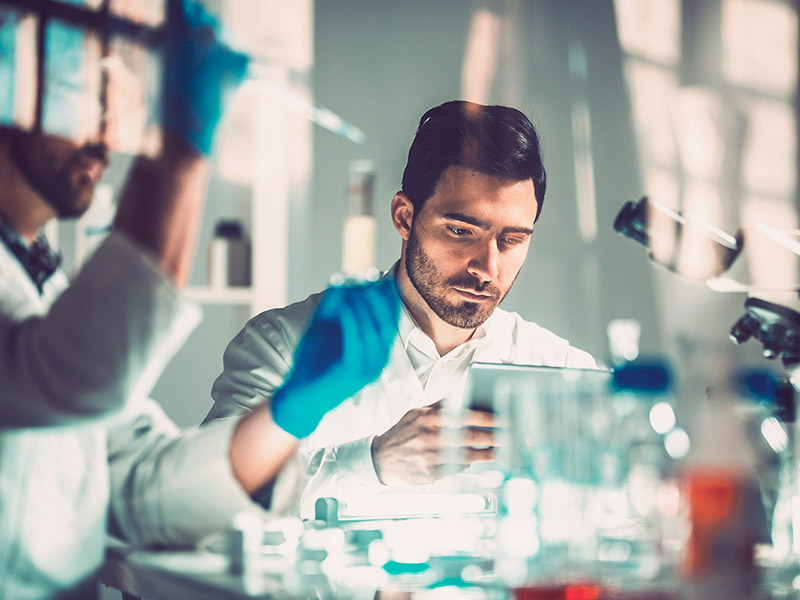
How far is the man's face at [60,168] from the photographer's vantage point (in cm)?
121

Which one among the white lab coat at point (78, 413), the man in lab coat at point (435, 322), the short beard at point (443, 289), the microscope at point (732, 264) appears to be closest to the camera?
the white lab coat at point (78, 413)

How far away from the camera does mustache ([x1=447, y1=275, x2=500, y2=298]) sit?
4.94ft

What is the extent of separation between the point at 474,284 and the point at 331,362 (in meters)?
0.37

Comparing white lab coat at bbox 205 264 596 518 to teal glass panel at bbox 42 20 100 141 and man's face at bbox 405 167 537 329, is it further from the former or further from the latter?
teal glass panel at bbox 42 20 100 141

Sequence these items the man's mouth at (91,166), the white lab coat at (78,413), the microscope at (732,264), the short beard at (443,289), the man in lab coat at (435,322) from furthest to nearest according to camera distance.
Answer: the microscope at (732,264) → the short beard at (443,289) → the man in lab coat at (435,322) → the man's mouth at (91,166) → the white lab coat at (78,413)

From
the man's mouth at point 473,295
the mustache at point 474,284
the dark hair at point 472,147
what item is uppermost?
the dark hair at point 472,147

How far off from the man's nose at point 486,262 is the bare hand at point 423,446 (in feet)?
0.83

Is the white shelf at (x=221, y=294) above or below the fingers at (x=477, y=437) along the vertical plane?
above

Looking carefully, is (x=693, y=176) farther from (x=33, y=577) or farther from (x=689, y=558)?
(x=33, y=577)

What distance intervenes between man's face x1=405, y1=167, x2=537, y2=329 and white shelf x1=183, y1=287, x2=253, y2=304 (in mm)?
288

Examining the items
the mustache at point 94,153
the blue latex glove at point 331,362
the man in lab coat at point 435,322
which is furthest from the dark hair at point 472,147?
the mustache at point 94,153

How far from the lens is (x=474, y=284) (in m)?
1.52

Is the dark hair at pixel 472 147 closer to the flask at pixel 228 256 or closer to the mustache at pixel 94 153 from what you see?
the flask at pixel 228 256

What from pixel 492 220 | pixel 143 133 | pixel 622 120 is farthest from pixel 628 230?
pixel 143 133
